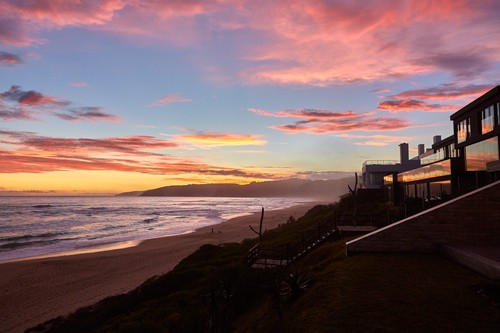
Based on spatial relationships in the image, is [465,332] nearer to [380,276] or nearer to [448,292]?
[448,292]

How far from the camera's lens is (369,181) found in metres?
59.3

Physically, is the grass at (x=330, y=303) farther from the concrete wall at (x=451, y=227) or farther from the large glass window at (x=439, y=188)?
the large glass window at (x=439, y=188)

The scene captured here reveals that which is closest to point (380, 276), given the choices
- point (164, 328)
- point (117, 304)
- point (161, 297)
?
point (164, 328)

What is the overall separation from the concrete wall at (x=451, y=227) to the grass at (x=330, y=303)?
2.11 feet

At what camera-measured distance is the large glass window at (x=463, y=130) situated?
31.5 metres

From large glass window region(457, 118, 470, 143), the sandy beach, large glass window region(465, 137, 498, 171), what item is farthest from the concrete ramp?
large glass window region(457, 118, 470, 143)

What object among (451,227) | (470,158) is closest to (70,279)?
(451,227)

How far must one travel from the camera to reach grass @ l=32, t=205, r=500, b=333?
26.7ft

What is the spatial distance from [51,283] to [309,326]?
23040 mm

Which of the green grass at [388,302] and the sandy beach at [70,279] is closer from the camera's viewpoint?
the green grass at [388,302]

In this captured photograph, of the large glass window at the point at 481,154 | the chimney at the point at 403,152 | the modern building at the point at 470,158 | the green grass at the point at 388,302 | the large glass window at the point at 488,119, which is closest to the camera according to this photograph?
the green grass at the point at 388,302

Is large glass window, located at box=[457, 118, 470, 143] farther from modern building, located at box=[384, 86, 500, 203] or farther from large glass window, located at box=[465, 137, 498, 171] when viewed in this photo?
large glass window, located at box=[465, 137, 498, 171]

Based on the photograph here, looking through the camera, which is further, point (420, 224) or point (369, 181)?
point (369, 181)

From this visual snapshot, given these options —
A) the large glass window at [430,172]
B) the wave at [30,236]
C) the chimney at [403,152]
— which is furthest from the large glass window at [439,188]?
the wave at [30,236]
